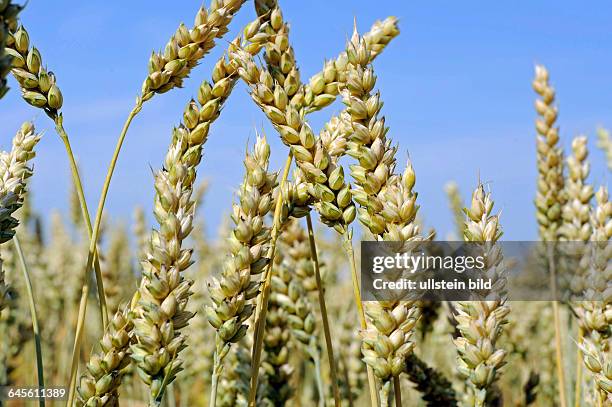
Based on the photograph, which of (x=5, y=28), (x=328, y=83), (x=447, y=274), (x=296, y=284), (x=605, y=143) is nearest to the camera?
(x=5, y=28)

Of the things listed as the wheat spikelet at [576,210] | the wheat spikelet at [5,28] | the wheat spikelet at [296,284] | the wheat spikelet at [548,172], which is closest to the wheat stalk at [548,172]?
the wheat spikelet at [548,172]

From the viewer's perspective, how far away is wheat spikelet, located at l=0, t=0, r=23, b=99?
2.87ft

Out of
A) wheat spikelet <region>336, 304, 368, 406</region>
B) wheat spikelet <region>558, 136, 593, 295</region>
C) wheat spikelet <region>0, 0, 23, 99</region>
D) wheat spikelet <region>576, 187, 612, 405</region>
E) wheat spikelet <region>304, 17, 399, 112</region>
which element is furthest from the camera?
wheat spikelet <region>336, 304, 368, 406</region>

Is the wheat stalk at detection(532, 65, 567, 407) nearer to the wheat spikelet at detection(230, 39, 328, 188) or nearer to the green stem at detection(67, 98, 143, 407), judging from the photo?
the wheat spikelet at detection(230, 39, 328, 188)

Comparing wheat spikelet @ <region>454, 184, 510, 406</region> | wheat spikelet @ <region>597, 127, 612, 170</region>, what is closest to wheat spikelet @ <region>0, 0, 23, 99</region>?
wheat spikelet @ <region>454, 184, 510, 406</region>

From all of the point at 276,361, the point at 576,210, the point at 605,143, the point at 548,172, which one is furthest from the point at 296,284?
the point at 605,143

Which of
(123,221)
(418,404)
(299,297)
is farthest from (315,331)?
(123,221)

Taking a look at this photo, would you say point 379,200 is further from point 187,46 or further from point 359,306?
point 187,46

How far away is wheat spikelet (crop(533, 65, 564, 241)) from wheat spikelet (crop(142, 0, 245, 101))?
1.94 metres

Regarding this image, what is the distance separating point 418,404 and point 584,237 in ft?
3.21

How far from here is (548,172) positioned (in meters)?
2.97

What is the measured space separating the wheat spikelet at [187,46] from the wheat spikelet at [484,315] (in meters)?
0.69

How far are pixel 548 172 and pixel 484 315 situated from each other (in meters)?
1.77

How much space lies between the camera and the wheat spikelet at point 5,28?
0.88 metres
